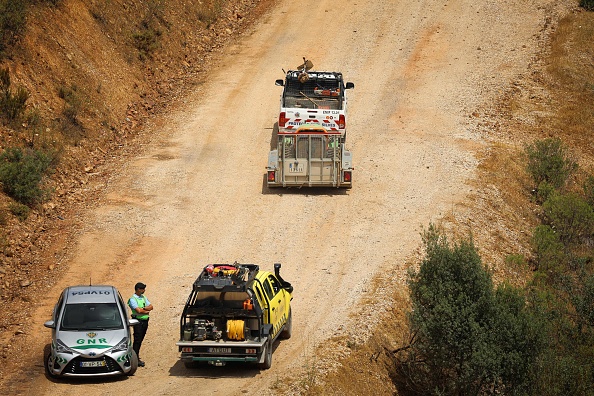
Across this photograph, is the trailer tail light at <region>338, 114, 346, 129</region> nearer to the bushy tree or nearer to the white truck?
the white truck

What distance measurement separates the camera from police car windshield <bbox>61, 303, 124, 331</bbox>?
18203mm

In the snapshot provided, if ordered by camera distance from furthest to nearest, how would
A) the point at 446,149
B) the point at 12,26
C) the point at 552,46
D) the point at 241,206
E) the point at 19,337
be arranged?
the point at 552,46, the point at 446,149, the point at 12,26, the point at 241,206, the point at 19,337

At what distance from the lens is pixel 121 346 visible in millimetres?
17891

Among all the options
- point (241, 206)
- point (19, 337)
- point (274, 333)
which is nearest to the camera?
point (274, 333)

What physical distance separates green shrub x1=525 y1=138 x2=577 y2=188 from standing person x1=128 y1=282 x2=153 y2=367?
17513 mm

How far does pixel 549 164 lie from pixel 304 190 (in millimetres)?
8814

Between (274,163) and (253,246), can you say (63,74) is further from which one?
(253,246)

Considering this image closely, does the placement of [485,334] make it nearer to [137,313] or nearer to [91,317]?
[137,313]

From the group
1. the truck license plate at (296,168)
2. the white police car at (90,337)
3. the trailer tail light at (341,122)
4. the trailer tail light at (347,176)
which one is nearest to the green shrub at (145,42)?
the trailer tail light at (341,122)

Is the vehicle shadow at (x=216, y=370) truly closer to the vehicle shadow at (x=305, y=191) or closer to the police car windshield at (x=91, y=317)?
the police car windshield at (x=91, y=317)

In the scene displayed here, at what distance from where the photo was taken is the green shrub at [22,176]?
2595 centimetres

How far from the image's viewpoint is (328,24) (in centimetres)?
4397

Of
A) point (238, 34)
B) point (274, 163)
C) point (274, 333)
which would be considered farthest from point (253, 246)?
point (238, 34)

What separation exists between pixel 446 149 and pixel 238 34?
14.5 meters
